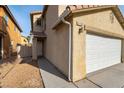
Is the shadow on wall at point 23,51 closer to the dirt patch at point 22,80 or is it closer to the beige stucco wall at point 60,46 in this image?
the beige stucco wall at point 60,46

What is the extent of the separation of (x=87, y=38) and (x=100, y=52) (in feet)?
5.71

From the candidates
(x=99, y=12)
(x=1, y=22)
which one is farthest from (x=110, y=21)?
(x=1, y=22)

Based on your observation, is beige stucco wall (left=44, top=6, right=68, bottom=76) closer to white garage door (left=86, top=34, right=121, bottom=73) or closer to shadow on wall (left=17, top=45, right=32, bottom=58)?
white garage door (left=86, top=34, right=121, bottom=73)

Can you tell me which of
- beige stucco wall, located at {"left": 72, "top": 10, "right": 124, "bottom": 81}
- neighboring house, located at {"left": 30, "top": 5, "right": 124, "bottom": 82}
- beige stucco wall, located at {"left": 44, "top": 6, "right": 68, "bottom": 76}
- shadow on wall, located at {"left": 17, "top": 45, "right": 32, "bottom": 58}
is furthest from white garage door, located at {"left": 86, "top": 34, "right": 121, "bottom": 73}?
shadow on wall, located at {"left": 17, "top": 45, "right": 32, "bottom": 58}

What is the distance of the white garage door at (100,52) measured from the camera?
666cm

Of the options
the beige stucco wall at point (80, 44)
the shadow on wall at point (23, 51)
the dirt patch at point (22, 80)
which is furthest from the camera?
the shadow on wall at point (23, 51)

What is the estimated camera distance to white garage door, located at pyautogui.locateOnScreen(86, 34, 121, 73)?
21.8 feet

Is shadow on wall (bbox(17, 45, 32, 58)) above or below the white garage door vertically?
below

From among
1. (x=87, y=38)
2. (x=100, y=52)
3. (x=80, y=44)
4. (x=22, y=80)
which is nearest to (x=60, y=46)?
(x=87, y=38)

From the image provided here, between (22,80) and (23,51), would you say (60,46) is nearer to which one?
(22,80)

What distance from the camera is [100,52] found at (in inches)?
297

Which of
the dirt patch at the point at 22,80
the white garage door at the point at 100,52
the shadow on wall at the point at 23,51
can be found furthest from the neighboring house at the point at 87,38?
the shadow on wall at the point at 23,51

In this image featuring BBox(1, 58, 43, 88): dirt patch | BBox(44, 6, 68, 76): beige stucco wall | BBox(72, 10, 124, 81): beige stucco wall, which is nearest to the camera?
BBox(1, 58, 43, 88): dirt patch

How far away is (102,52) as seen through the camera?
7730 millimetres
